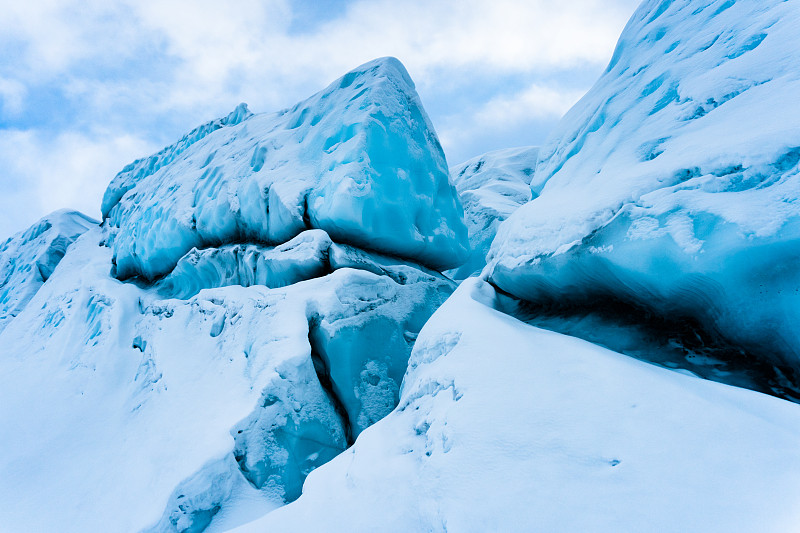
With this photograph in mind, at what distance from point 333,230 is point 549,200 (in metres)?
2.47

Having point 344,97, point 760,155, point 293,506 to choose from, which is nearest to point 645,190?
point 760,155

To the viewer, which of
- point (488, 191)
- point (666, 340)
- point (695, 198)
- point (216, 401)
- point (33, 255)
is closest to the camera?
point (695, 198)

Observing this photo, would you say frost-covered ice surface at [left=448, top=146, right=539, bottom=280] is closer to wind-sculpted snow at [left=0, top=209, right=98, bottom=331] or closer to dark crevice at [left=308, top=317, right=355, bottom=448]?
dark crevice at [left=308, top=317, right=355, bottom=448]

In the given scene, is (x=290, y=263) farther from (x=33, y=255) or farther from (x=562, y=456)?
(x=33, y=255)

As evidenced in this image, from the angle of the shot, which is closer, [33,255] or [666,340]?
[666,340]

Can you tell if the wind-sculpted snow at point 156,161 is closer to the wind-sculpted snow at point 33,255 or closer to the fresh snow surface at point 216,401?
the wind-sculpted snow at point 33,255

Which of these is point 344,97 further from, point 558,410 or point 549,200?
point 558,410

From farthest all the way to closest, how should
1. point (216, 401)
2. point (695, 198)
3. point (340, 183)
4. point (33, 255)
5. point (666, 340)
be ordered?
point (33, 255), point (340, 183), point (216, 401), point (666, 340), point (695, 198)

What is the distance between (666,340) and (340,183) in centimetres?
323

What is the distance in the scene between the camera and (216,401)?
3016 millimetres

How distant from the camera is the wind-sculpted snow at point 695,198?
4.67 ft

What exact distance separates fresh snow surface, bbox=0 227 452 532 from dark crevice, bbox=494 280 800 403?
5.35 ft

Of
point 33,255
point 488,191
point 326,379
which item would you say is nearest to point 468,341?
point 326,379

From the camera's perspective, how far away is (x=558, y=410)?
1.40m
